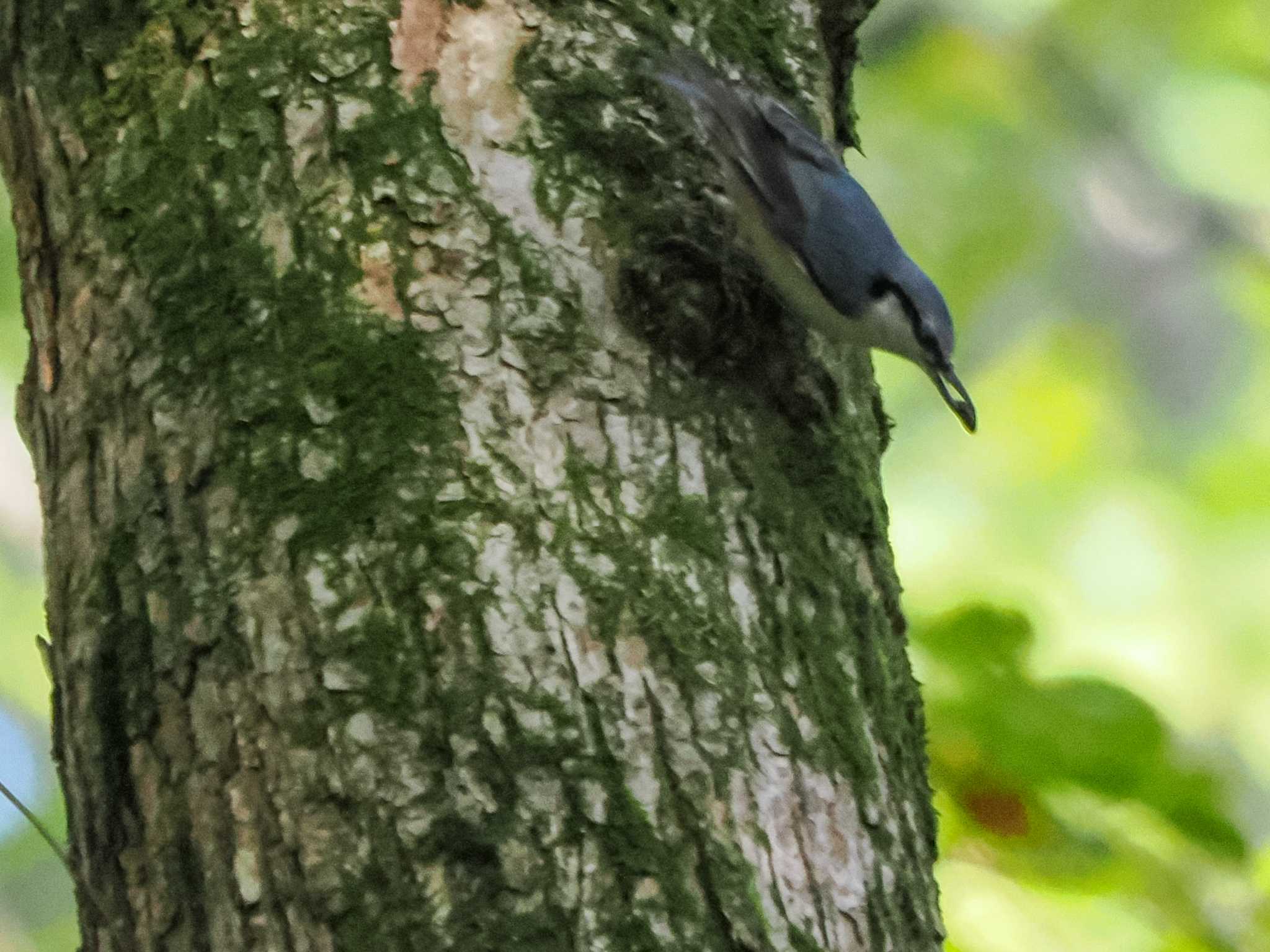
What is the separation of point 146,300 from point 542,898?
765mm

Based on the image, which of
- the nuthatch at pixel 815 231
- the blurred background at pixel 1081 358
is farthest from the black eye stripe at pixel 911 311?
the blurred background at pixel 1081 358

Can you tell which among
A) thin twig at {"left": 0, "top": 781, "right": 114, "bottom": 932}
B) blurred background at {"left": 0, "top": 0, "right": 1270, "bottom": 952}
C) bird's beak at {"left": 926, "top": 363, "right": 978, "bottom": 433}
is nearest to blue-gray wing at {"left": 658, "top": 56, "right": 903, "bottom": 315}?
bird's beak at {"left": 926, "top": 363, "right": 978, "bottom": 433}

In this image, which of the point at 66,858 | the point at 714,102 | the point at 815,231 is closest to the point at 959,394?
the point at 815,231

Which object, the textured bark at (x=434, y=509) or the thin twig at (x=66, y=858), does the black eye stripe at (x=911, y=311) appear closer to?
the textured bark at (x=434, y=509)

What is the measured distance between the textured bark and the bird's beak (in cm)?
49

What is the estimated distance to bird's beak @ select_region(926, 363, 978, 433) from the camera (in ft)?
7.18

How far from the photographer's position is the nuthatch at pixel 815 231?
5.74 feet

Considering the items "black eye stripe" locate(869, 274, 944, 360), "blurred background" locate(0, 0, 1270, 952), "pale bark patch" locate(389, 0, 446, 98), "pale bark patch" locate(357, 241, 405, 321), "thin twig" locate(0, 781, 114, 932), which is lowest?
"thin twig" locate(0, 781, 114, 932)

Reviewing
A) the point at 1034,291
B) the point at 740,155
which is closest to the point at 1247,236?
the point at 1034,291

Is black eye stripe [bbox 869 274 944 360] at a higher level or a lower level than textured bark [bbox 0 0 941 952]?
higher

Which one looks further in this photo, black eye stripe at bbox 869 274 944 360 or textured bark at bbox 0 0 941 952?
black eye stripe at bbox 869 274 944 360

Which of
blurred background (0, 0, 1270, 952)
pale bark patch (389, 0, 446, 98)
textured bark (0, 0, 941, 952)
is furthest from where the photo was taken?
blurred background (0, 0, 1270, 952)

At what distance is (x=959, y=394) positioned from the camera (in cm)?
229

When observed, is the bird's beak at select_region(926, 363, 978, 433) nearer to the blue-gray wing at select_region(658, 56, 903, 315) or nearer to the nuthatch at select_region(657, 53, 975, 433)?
the nuthatch at select_region(657, 53, 975, 433)
